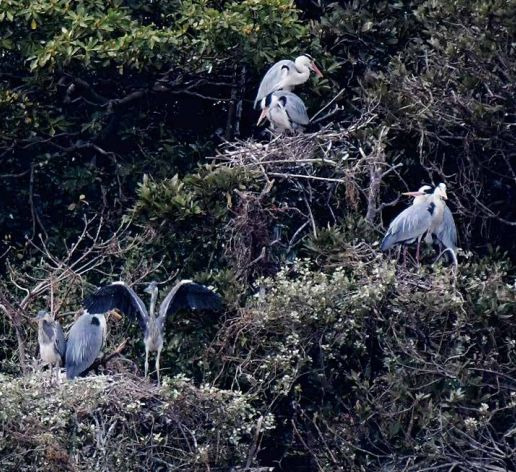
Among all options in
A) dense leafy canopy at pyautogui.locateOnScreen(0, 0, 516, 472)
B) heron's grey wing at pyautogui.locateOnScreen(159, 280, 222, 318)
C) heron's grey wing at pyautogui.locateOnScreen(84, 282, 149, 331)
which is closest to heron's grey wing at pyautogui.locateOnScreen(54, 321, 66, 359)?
dense leafy canopy at pyautogui.locateOnScreen(0, 0, 516, 472)

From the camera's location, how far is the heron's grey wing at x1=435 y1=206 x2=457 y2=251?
37.6 feet

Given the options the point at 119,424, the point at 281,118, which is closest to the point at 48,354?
the point at 119,424

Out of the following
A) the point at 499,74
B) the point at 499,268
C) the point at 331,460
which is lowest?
the point at 331,460

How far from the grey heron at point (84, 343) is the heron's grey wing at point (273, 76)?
2.27 meters

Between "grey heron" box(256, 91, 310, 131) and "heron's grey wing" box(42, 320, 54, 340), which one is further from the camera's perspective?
"grey heron" box(256, 91, 310, 131)

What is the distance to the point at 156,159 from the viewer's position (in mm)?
12703

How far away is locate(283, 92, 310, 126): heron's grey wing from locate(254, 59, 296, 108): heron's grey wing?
0.49 ft

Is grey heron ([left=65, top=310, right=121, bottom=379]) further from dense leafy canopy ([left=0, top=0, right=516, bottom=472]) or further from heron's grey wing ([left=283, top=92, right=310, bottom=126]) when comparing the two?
heron's grey wing ([left=283, top=92, right=310, bottom=126])

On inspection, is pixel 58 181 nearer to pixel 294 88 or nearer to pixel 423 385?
pixel 294 88

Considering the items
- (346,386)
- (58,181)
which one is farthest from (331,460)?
(58,181)

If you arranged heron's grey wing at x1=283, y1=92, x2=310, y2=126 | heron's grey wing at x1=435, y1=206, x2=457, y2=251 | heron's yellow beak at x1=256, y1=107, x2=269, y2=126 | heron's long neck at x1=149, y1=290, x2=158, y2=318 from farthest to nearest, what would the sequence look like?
heron's yellow beak at x1=256, y1=107, x2=269, y2=126 < heron's grey wing at x1=283, y1=92, x2=310, y2=126 < heron's grey wing at x1=435, y1=206, x2=457, y2=251 < heron's long neck at x1=149, y1=290, x2=158, y2=318

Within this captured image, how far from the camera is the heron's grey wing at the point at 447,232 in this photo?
11.5m

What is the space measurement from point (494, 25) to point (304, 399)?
9.10 ft

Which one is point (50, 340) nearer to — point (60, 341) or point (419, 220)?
point (60, 341)
